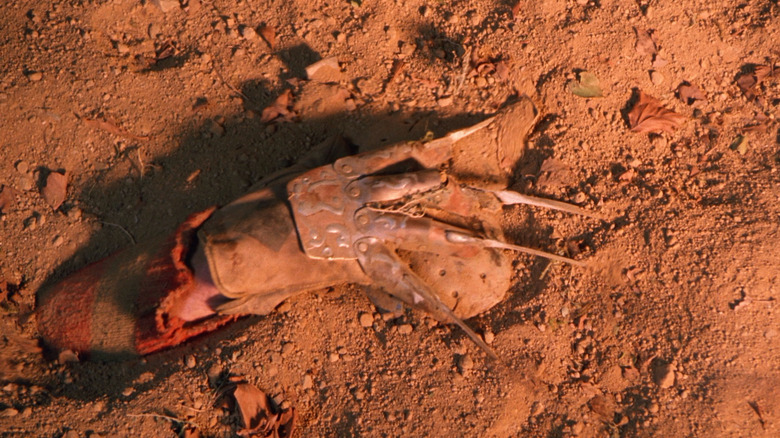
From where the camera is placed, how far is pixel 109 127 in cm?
283

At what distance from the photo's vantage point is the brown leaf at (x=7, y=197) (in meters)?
2.79

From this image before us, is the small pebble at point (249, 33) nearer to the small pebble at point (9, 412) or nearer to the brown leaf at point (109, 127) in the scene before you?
the brown leaf at point (109, 127)

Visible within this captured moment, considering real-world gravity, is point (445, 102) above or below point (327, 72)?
below

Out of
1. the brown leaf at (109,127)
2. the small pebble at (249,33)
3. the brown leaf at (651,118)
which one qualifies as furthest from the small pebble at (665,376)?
the brown leaf at (109,127)

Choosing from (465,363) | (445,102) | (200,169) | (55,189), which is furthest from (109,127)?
(465,363)

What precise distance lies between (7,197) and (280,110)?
55.0 inches

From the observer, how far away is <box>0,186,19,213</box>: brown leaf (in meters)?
2.79

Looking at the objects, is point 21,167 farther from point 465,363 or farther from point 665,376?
point 665,376

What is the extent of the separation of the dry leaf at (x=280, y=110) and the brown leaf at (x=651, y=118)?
159 cm

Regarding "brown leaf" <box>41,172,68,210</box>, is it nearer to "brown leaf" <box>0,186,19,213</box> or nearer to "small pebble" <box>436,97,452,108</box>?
"brown leaf" <box>0,186,19,213</box>

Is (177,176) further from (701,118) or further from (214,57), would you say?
(701,118)

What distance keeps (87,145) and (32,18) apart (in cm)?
72

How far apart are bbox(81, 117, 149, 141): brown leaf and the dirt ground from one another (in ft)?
0.04

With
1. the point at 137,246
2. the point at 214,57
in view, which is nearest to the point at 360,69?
the point at 214,57
